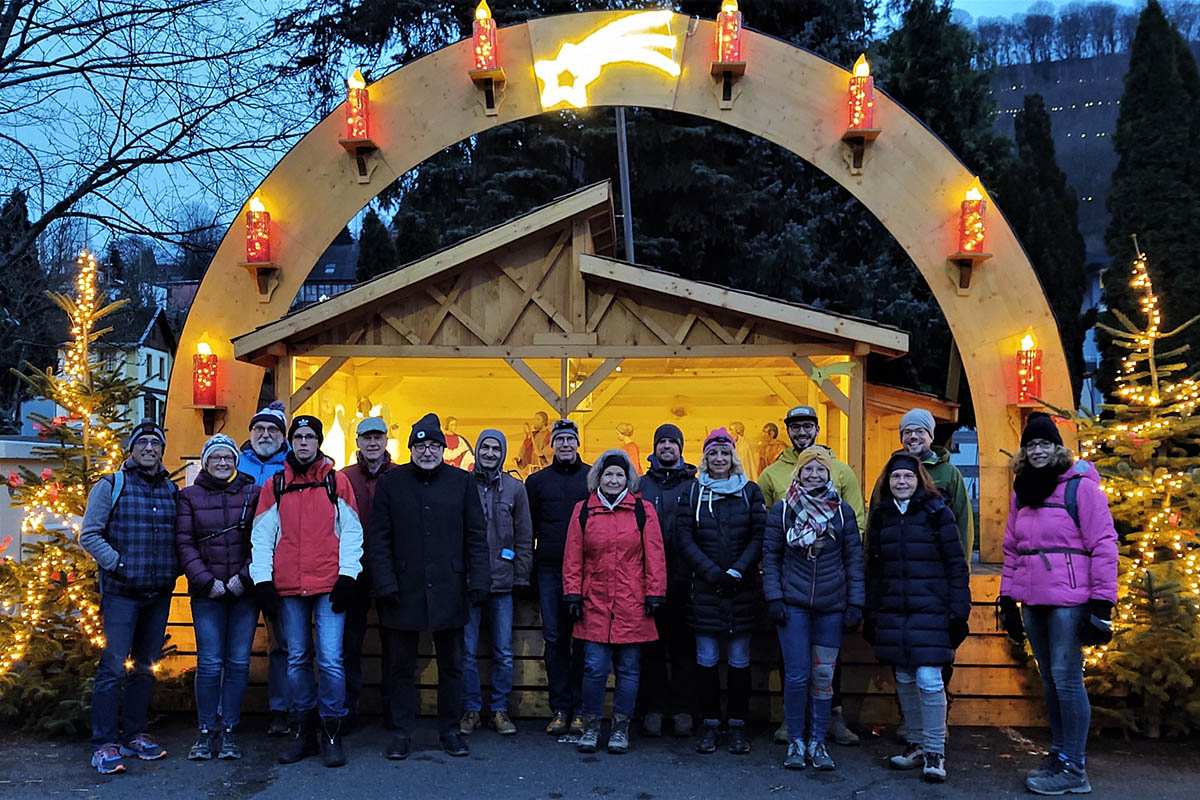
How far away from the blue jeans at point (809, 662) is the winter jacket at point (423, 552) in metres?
1.72

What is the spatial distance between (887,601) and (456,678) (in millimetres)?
2418

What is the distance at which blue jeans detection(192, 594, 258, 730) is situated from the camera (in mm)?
5500

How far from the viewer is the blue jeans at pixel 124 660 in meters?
5.45

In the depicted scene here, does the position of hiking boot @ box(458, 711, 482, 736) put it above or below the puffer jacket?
below

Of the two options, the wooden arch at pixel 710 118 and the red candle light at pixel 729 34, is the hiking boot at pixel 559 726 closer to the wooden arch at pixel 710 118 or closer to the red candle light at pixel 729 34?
the wooden arch at pixel 710 118

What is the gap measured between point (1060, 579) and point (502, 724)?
130 inches

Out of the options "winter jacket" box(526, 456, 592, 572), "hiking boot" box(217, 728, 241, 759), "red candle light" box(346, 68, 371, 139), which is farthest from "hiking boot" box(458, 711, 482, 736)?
"red candle light" box(346, 68, 371, 139)

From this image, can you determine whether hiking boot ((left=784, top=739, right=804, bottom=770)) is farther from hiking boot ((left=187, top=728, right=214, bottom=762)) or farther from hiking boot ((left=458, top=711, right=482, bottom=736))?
hiking boot ((left=187, top=728, right=214, bottom=762))

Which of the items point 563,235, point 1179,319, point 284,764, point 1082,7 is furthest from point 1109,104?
point 284,764

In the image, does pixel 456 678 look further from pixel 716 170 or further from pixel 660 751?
pixel 716 170

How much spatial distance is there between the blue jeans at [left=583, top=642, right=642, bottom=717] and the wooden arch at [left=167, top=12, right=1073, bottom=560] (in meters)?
3.95

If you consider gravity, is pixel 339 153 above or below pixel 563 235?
above

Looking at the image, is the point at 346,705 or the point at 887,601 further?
the point at 346,705

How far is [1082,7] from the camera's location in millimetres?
78938
